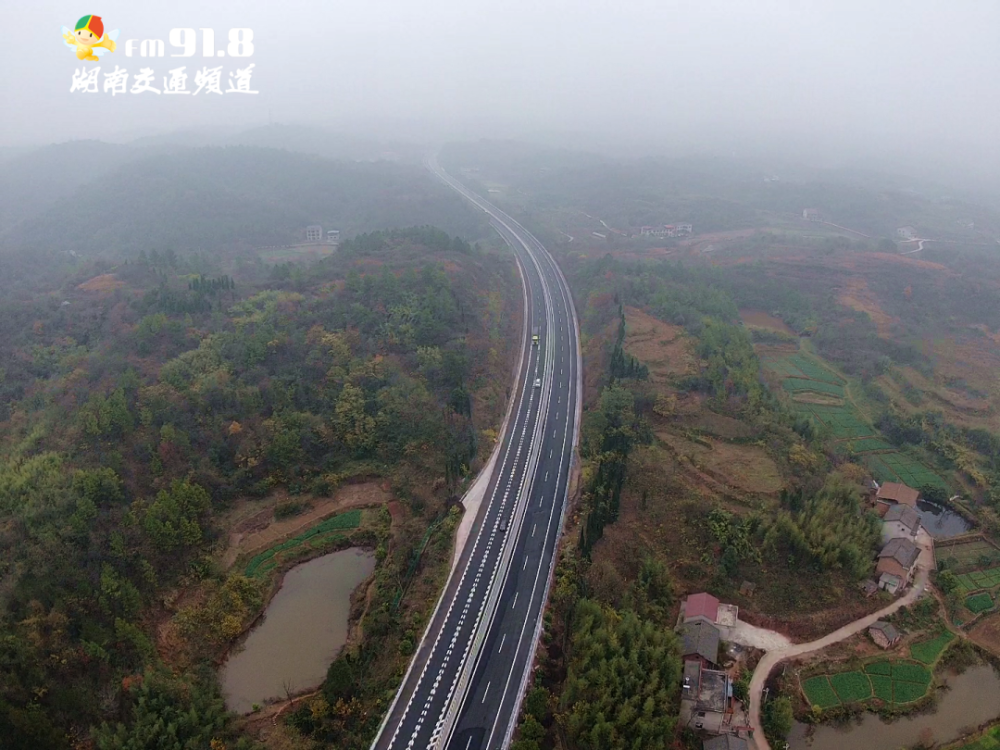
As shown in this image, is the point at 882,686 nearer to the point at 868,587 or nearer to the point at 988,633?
the point at 868,587

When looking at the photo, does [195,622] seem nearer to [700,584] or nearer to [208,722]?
[208,722]

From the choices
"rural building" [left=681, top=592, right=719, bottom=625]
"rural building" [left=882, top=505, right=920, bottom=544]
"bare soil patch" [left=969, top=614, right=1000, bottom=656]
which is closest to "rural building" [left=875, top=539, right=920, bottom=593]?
"rural building" [left=882, top=505, right=920, bottom=544]

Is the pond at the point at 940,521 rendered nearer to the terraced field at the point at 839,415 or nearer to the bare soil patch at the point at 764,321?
the terraced field at the point at 839,415

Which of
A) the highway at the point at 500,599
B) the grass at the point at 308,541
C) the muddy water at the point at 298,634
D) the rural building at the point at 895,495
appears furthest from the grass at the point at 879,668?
the grass at the point at 308,541

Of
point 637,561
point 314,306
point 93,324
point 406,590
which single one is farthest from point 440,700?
point 93,324

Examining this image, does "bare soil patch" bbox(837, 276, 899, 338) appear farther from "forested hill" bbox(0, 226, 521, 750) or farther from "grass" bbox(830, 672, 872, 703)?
"grass" bbox(830, 672, 872, 703)

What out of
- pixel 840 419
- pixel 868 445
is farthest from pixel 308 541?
pixel 840 419
